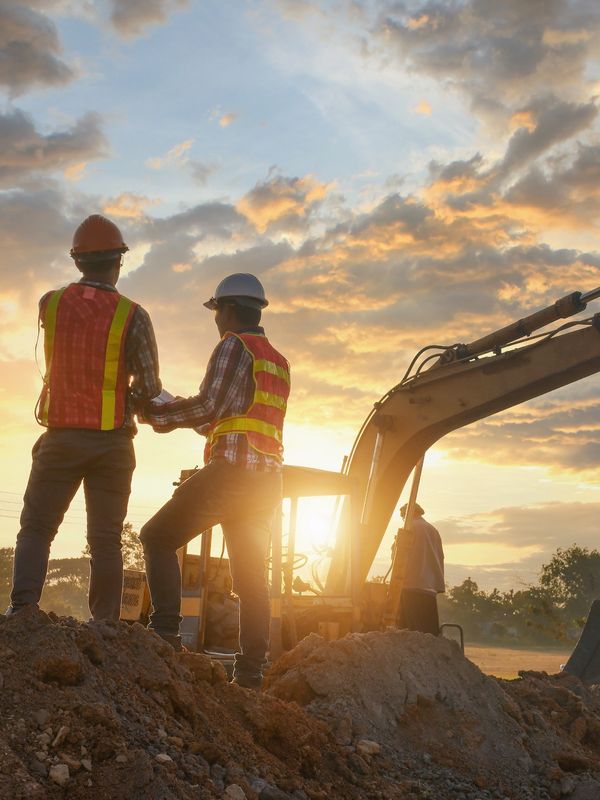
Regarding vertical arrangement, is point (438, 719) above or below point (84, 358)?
below

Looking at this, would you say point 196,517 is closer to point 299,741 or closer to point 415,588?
point 299,741

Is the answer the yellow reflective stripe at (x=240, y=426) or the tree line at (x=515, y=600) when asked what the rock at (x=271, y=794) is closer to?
the yellow reflective stripe at (x=240, y=426)

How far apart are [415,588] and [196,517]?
7.20 metres

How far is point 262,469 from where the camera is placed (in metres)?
5.19

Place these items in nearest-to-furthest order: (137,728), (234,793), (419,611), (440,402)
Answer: (234,793) → (137,728) → (440,402) → (419,611)

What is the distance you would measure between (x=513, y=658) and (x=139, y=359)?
32051 millimetres

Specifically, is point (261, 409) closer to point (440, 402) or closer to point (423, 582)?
point (440, 402)

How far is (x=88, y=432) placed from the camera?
4676 mm

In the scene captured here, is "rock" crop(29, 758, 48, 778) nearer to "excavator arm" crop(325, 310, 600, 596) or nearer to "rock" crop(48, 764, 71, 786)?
"rock" crop(48, 764, 71, 786)

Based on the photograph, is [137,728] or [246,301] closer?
[137,728]

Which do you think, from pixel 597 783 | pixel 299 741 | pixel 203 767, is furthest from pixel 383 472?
pixel 203 767

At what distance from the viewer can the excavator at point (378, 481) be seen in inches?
335

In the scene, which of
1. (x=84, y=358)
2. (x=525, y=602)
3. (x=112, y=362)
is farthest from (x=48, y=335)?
(x=525, y=602)

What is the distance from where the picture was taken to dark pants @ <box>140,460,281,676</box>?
509 centimetres
